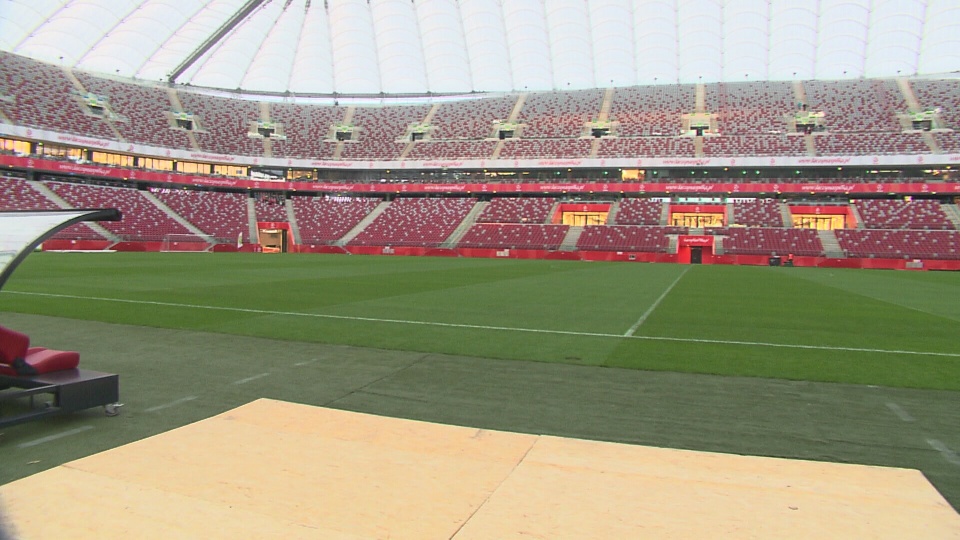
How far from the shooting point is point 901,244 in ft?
176

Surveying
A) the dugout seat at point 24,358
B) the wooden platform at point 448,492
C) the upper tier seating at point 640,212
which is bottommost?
the wooden platform at point 448,492

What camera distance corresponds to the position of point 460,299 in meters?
18.4

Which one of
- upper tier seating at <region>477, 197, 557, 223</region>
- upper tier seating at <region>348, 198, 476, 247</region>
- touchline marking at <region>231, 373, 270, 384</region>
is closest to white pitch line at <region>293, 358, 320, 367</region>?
touchline marking at <region>231, 373, 270, 384</region>

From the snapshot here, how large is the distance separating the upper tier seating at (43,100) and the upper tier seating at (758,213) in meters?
72.3

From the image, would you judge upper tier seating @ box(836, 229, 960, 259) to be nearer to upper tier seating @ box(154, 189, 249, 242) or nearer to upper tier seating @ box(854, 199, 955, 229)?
upper tier seating @ box(854, 199, 955, 229)

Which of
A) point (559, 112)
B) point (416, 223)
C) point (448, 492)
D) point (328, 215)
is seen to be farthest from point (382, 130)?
point (448, 492)

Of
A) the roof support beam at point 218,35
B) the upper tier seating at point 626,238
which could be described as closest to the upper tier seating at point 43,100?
the roof support beam at point 218,35

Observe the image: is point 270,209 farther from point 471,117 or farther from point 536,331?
point 536,331

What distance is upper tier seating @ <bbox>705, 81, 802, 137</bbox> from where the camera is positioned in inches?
2884

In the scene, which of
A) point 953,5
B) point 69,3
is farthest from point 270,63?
point 953,5

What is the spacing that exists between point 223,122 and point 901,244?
81650mm

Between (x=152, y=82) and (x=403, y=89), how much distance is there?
34.0 metres

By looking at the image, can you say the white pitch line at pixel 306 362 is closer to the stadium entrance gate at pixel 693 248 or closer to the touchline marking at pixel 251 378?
the touchline marking at pixel 251 378

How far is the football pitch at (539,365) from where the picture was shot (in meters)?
5.81
